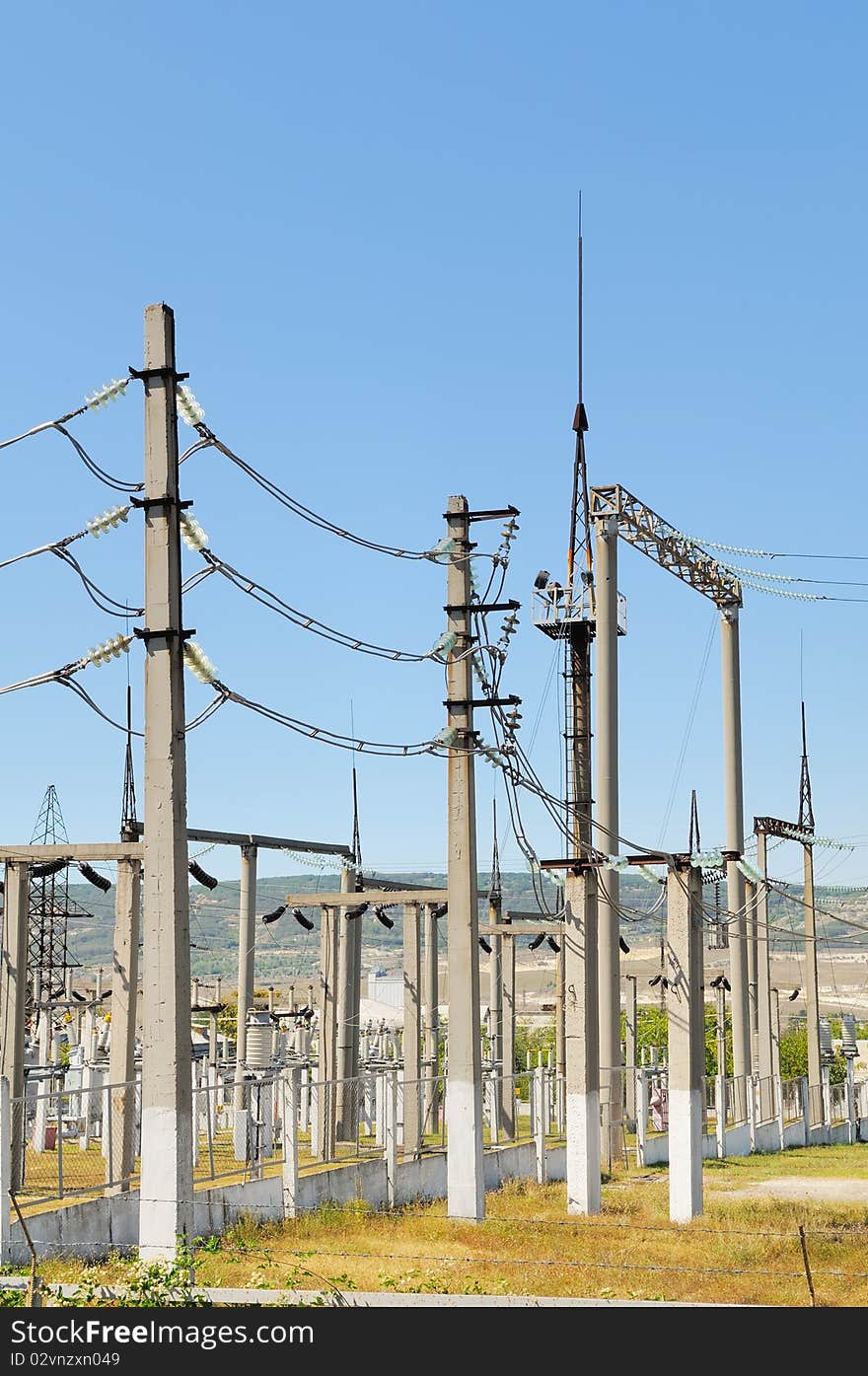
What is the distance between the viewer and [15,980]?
21.7m

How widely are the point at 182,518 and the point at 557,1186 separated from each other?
1721 centimetres

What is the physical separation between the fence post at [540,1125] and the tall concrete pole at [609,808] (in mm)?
1694

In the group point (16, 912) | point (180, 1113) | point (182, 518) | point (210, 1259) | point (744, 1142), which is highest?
point (182, 518)

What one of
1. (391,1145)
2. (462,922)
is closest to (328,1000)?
(391,1145)

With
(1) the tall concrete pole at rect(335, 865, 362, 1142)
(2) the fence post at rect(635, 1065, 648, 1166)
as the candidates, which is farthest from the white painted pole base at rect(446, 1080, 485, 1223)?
(2) the fence post at rect(635, 1065, 648, 1166)

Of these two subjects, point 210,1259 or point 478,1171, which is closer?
point 210,1259

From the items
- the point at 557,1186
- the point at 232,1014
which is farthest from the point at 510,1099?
the point at 232,1014

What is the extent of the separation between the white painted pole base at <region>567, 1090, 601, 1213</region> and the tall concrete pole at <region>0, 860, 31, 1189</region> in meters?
7.75

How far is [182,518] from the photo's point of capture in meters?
16.0

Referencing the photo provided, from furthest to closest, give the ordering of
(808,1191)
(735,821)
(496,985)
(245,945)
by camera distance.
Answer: (735,821)
(496,985)
(245,945)
(808,1191)

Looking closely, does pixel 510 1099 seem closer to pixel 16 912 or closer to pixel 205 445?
pixel 16 912

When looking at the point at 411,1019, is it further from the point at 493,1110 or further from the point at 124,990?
the point at 493,1110

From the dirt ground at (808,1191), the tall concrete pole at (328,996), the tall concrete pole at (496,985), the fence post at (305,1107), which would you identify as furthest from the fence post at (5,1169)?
the tall concrete pole at (496,985)

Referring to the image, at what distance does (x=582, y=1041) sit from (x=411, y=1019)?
6.28 metres
